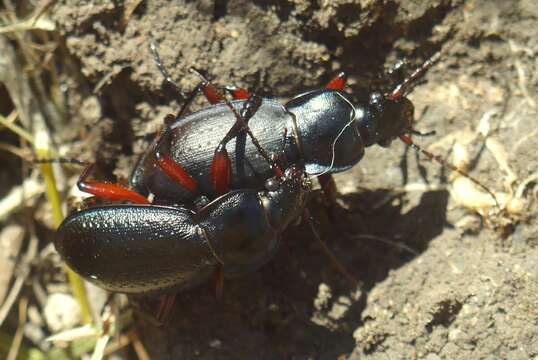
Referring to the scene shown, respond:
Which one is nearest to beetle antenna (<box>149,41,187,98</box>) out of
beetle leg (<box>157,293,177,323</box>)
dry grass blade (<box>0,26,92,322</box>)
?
dry grass blade (<box>0,26,92,322</box>)

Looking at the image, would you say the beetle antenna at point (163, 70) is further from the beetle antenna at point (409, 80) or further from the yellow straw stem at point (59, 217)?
the beetle antenna at point (409, 80)

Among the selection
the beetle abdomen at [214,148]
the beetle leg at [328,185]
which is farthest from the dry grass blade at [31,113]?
the beetle leg at [328,185]

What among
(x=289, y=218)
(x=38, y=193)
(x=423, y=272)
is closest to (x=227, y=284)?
(x=289, y=218)

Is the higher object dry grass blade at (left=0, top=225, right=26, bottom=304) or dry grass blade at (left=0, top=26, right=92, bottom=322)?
dry grass blade at (left=0, top=26, right=92, bottom=322)

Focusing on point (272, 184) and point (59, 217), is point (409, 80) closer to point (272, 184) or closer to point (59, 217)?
point (272, 184)

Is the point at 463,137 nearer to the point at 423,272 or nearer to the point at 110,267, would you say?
the point at 423,272

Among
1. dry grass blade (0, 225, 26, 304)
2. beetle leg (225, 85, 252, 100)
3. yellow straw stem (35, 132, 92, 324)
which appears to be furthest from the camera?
dry grass blade (0, 225, 26, 304)

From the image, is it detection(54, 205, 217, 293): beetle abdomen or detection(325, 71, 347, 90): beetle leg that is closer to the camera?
detection(54, 205, 217, 293): beetle abdomen

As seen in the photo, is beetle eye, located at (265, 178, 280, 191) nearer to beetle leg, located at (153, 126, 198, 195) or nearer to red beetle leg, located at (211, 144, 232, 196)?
red beetle leg, located at (211, 144, 232, 196)
